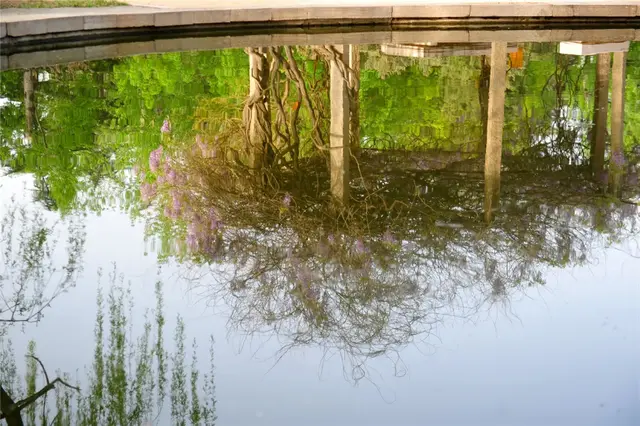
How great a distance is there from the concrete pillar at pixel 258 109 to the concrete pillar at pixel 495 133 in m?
1.60

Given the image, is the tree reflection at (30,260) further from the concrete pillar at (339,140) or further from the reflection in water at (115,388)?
the concrete pillar at (339,140)

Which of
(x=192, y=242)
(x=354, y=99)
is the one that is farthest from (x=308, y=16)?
(x=192, y=242)

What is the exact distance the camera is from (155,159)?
279 inches

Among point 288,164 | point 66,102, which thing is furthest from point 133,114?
point 288,164

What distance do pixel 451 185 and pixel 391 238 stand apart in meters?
1.19

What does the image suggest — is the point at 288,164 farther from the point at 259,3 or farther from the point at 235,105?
Result: the point at 259,3

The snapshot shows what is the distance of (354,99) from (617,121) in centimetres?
235

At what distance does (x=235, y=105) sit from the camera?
8.93 m

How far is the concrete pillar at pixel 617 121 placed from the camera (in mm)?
7001

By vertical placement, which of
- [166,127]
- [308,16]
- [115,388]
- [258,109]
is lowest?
[115,388]

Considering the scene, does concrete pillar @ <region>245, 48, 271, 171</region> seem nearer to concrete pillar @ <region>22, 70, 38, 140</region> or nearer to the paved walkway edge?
the paved walkway edge

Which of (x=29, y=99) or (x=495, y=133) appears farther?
(x=29, y=99)

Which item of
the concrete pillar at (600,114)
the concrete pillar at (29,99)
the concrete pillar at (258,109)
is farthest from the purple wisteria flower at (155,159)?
the concrete pillar at (600,114)

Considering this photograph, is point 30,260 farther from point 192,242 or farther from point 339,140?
point 339,140
